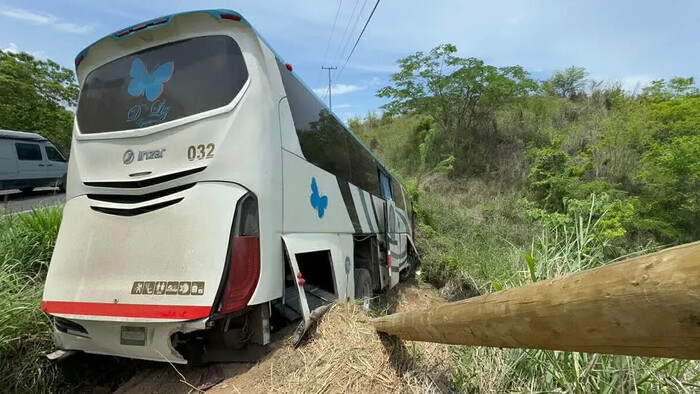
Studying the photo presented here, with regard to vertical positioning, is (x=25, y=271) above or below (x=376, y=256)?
above

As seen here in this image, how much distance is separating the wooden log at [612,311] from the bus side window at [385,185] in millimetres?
6510

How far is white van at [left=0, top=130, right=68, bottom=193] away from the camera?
12875 millimetres

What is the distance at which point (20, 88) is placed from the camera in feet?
63.7

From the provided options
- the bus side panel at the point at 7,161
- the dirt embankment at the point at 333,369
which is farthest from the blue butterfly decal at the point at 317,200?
the bus side panel at the point at 7,161

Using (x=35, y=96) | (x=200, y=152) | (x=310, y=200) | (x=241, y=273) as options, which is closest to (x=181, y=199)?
(x=200, y=152)

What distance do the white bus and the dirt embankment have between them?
0.18 m

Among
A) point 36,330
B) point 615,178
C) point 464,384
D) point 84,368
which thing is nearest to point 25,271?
point 36,330

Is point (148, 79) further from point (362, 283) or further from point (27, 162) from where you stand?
point (27, 162)

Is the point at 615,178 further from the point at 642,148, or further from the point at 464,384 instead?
the point at 464,384

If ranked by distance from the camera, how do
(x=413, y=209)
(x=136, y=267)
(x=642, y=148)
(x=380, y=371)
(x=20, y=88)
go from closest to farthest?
(x=380, y=371), (x=136, y=267), (x=413, y=209), (x=642, y=148), (x=20, y=88)

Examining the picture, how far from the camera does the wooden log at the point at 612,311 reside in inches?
41.1

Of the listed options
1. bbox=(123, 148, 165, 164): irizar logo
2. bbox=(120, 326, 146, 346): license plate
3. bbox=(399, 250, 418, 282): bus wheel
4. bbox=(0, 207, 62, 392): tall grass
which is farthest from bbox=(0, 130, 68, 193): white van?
bbox=(120, 326, 146, 346): license plate

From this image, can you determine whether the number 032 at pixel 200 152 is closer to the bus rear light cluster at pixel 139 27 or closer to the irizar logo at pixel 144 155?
the irizar logo at pixel 144 155

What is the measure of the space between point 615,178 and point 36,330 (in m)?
19.3
